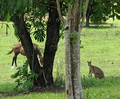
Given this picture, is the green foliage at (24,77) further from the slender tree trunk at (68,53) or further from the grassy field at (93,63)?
the slender tree trunk at (68,53)

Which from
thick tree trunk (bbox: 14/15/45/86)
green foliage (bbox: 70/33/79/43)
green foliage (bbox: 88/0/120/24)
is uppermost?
green foliage (bbox: 88/0/120/24)

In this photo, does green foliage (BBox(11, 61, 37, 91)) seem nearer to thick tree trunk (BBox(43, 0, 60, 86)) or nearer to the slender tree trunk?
thick tree trunk (BBox(43, 0, 60, 86))

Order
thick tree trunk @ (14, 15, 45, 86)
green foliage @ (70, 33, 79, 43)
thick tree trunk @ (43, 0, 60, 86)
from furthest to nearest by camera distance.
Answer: thick tree trunk @ (43, 0, 60, 86) < thick tree trunk @ (14, 15, 45, 86) < green foliage @ (70, 33, 79, 43)

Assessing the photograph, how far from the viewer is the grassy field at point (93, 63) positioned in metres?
9.17

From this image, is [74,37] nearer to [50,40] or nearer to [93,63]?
[50,40]

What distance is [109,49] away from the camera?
78.7 feet

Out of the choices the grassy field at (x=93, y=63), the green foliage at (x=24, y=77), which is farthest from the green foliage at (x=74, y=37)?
the green foliage at (x=24, y=77)

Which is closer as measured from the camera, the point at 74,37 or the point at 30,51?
the point at 74,37

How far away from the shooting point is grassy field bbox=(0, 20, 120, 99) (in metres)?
9.17

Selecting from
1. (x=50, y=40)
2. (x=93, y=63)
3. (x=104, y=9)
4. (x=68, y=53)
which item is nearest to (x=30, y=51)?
(x=50, y=40)

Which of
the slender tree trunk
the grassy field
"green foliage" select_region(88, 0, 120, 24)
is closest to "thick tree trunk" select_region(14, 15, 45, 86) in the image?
the grassy field

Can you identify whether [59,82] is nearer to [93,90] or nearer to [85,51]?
[93,90]

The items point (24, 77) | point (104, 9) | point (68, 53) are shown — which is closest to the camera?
point (68, 53)

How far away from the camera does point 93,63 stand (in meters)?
19.0
